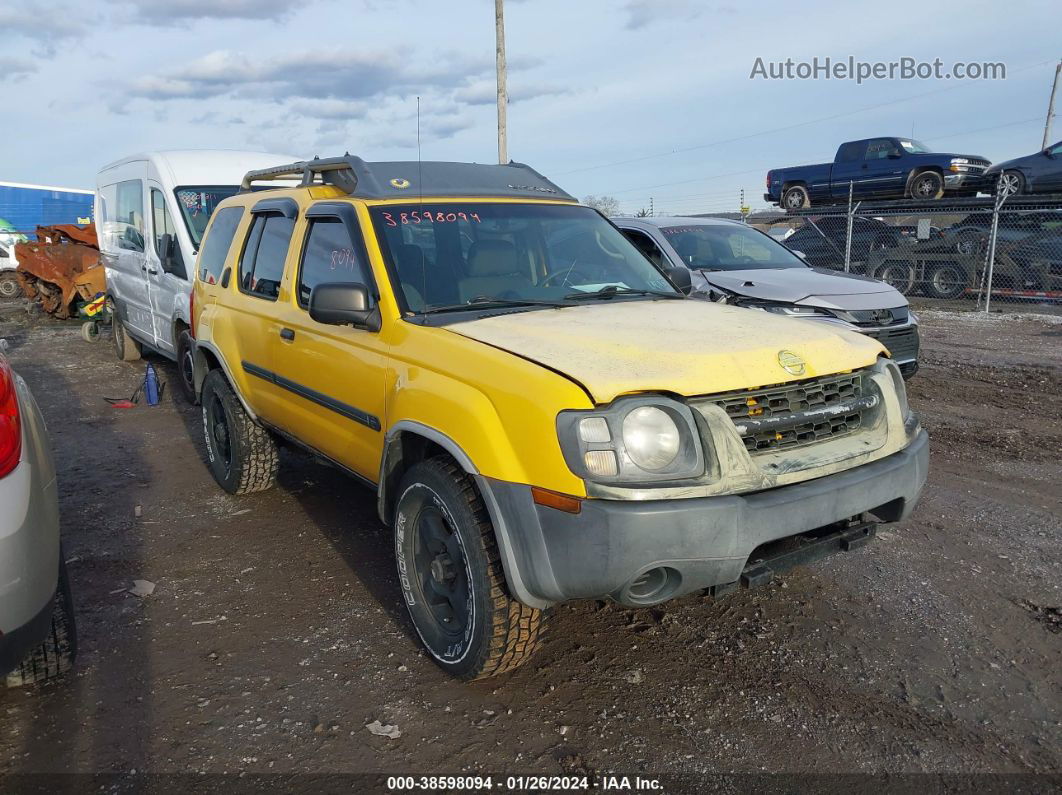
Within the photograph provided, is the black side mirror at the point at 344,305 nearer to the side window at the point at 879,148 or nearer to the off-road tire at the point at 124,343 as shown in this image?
the off-road tire at the point at 124,343

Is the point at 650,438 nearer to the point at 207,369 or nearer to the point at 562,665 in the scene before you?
the point at 562,665

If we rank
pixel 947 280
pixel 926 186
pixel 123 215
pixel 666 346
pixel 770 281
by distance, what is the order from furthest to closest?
pixel 926 186
pixel 947 280
pixel 123 215
pixel 770 281
pixel 666 346

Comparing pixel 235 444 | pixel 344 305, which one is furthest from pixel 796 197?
pixel 344 305

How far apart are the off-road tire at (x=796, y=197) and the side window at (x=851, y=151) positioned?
117cm

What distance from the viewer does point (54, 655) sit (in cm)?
312

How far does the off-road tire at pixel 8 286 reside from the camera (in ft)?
69.3

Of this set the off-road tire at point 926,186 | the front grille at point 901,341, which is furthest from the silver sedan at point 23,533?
the off-road tire at point 926,186

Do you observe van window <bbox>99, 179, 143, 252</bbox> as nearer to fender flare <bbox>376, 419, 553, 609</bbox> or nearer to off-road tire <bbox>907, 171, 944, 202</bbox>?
fender flare <bbox>376, 419, 553, 609</bbox>

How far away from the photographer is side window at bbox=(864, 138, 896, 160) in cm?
A: 1750

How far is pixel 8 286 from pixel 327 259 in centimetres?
2154

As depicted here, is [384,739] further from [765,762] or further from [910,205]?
[910,205]

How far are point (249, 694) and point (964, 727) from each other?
8.70ft

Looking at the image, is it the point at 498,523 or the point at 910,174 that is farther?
the point at 910,174

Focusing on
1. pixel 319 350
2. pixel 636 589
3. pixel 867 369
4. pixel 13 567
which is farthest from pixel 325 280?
pixel 867 369
